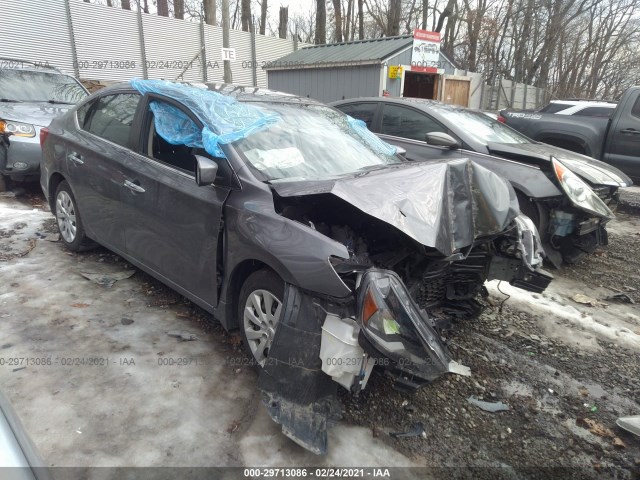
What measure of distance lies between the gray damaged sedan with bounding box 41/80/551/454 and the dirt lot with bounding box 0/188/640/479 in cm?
27

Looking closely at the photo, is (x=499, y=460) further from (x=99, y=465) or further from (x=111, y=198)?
(x=111, y=198)

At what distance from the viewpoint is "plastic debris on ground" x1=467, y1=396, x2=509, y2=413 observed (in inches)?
106

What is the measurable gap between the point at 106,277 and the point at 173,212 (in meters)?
1.51

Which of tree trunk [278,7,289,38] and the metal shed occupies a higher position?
tree trunk [278,7,289,38]

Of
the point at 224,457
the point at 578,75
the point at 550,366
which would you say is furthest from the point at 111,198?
the point at 578,75

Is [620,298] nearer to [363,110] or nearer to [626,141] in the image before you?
[363,110]

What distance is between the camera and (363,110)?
6.28 metres

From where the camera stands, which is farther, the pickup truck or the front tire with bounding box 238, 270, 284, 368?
the pickup truck

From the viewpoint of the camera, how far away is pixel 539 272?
124 inches

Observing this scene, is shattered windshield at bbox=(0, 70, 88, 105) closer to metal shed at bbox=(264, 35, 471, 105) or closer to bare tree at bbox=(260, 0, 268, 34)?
metal shed at bbox=(264, 35, 471, 105)

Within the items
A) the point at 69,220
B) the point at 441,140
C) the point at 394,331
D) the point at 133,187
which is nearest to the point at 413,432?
the point at 394,331

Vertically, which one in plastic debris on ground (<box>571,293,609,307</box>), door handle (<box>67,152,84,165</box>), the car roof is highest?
the car roof

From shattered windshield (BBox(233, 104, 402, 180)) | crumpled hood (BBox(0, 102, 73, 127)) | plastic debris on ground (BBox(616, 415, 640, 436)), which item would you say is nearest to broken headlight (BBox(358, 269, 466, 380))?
shattered windshield (BBox(233, 104, 402, 180))

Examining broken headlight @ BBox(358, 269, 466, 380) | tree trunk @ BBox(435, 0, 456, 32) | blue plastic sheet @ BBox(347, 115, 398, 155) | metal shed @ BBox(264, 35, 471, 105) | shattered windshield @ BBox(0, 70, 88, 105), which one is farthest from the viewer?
tree trunk @ BBox(435, 0, 456, 32)
